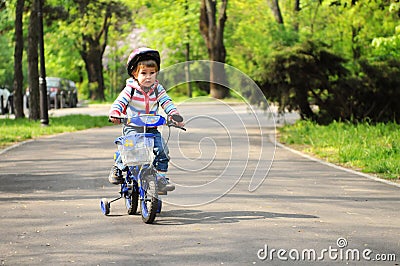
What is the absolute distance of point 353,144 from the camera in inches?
680

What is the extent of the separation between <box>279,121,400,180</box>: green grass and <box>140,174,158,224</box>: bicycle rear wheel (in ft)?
17.3

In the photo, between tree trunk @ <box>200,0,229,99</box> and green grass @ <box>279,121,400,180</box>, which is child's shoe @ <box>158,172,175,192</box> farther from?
tree trunk @ <box>200,0,229,99</box>

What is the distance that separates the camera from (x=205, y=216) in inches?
366

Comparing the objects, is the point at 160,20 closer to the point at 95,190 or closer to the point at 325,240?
the point at 95,190

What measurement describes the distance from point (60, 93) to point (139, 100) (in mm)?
40284

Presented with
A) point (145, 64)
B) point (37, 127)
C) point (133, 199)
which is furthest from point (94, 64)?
point (145, 64)

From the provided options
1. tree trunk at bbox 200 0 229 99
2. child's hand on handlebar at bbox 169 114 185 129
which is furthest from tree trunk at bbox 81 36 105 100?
child's hand on handlebar at bbox 169 114 185 129

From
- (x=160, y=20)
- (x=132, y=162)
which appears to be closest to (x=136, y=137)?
(x=132, y=162)

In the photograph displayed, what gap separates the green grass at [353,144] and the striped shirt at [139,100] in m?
5.12

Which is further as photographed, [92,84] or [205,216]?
[92,84]

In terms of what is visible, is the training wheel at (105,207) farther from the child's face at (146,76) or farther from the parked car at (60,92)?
the parked car at (60,92)

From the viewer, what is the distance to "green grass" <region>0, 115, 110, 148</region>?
21931mm

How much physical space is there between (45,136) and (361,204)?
551 inches

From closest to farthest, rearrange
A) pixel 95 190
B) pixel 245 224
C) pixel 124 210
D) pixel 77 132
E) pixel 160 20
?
pixel 245 224
pixel 124 210
pixel 95 190
pixel 77 132
pixel 160 20
